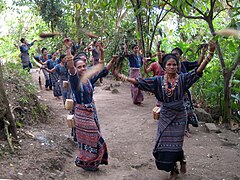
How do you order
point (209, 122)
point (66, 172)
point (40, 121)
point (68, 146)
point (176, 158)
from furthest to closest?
point (209, 122), point (40, 121), point (68, 146), point (66, 172), point (176, 158)

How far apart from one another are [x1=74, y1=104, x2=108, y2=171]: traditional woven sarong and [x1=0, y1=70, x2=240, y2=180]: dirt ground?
0.60 ft

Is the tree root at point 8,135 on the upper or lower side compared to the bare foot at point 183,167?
upper

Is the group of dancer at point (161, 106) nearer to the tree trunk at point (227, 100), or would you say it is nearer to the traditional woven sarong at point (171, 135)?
the traditional woven sarong at point (171, 135)

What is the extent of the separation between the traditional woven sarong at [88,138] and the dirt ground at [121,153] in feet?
0.60

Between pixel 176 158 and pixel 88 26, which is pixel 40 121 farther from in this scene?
pixel 88 26

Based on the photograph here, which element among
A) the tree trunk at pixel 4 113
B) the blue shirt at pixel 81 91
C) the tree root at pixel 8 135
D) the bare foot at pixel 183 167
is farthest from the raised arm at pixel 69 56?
the bare foot at pixel 183 167

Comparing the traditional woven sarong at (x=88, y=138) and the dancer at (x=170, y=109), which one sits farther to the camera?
the traditional woven sarong at (x=88, y=138)

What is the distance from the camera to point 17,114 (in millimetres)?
5816

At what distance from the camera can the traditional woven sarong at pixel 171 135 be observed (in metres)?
4.23

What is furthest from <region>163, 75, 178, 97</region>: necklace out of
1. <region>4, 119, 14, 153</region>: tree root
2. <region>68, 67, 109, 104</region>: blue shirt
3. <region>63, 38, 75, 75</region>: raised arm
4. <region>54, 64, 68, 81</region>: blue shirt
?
<region>54, 64, 68, 81</region>: blue shirt

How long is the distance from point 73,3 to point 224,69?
10.3m

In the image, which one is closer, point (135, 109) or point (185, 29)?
point (135, 109)

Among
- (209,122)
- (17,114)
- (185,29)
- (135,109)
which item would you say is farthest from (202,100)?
(17,114)

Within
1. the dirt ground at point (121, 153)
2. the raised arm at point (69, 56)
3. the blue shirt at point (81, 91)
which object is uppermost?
the raised arm at point (69, 56)
